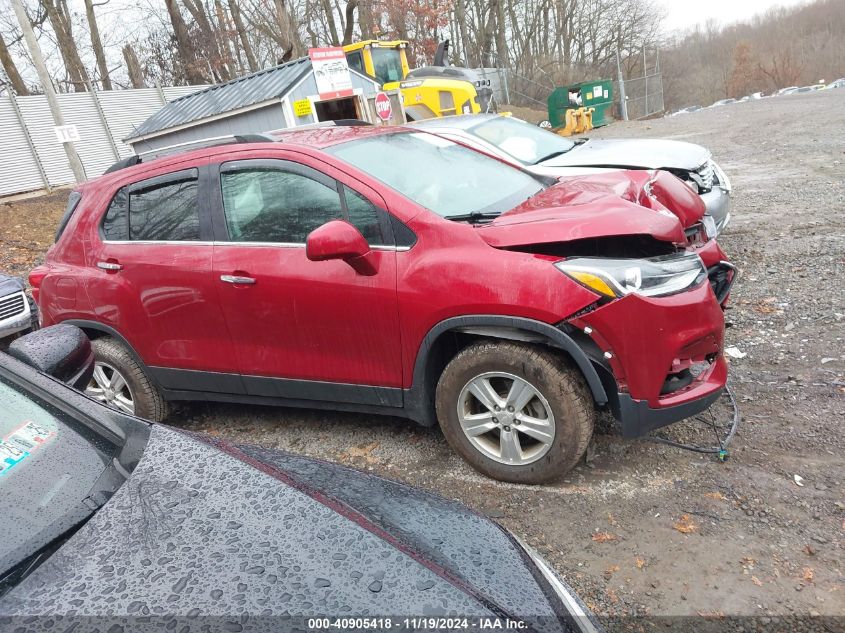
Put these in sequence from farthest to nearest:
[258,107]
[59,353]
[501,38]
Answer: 1. [501,38]
2. [258,107]
3. [59,353]

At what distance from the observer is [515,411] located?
284cm

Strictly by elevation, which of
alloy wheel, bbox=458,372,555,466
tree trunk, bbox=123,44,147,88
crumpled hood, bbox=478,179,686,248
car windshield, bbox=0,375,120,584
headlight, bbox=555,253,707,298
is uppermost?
tree trunk, bbox=123,44,147,88

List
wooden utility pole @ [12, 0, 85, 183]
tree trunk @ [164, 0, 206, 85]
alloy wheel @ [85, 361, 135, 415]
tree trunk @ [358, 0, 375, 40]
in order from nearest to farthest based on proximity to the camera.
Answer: alloy wheel @ [85, 361, 135, 415] < wooden utility pole @ [12, 0, 85, 183] < tree trunk @ [164, 0, 206, 85] < tree trunk @ [358, 0, 375, 40]

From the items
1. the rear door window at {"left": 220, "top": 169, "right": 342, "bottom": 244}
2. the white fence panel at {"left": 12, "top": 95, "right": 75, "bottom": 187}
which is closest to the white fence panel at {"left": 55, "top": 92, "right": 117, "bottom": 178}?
the white fence panel at {"left": 12, "top": 95, "right": 75, "bottom": 187}

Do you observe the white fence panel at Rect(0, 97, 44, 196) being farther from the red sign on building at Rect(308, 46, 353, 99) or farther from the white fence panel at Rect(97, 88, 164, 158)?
the red sign on building at Rect(308, 46, 353, 99)

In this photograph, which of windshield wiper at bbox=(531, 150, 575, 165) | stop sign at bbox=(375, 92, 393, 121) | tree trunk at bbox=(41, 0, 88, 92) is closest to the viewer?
windshield wiper at bbox=(531, 150, 575, 165)

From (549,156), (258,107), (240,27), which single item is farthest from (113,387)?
(240,27)

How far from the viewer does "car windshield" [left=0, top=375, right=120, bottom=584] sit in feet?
4.95

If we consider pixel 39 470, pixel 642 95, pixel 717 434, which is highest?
pixel 39 470

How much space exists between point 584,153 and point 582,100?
802 inches

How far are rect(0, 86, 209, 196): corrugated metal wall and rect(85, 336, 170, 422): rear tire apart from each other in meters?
17.0

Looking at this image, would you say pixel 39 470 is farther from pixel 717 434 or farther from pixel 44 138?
pixel 44 138

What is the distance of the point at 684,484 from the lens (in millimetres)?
2850

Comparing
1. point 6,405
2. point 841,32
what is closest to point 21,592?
point 6,405
